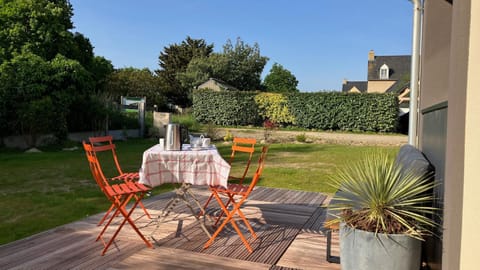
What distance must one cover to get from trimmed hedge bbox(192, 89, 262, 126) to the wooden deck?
54.4ft

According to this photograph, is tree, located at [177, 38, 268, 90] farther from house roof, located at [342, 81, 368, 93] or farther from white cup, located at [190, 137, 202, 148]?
white cup, located at [190, 137, 202, 148]

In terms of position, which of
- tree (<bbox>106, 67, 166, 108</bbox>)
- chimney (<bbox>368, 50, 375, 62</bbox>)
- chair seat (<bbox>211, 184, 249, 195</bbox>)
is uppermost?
chimney (<bbox>368, 50, 375, 62</bbox>)

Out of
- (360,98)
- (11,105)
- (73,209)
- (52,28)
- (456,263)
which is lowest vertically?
(73,209)

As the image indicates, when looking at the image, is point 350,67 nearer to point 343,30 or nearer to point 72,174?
point 343,30

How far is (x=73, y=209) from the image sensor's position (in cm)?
508

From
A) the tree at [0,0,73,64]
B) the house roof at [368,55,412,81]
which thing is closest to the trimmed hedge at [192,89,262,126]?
the tree at [0,0,73,64]

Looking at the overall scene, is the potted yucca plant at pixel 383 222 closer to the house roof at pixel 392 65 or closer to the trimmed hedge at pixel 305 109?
the trimmed hedge at pixel 305 109

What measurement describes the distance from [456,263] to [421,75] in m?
4.08

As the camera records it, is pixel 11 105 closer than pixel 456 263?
No

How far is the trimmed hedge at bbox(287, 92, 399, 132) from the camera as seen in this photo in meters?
18.7

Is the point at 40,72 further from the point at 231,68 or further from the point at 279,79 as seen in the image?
the point at 279,79

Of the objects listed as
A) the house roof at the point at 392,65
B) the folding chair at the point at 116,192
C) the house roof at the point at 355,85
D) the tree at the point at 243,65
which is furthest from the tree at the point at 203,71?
the folding chair at the point at 116,192

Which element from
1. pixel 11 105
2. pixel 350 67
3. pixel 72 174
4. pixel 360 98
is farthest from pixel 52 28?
Result: pixel 350 67

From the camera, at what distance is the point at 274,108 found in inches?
823
